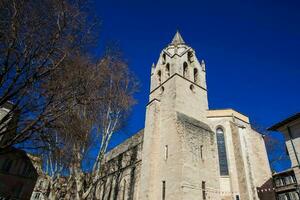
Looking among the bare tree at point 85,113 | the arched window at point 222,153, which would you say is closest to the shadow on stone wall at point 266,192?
the arched window at point 222,153

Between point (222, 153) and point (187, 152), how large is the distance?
14.7 ft

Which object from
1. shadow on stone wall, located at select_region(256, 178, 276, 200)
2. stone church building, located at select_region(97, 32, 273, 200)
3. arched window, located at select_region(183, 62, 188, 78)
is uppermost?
arched window, located at select_region(183, 62, 188, 78)

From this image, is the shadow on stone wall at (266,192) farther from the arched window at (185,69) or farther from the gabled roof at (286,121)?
the arched window at (185,69)

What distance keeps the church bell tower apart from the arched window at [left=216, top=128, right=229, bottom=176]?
112 centimetres

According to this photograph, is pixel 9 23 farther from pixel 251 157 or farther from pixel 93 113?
pixel 251 157

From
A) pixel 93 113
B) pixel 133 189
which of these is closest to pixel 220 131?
pixel 133 189

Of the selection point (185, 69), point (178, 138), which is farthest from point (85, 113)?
point (185, 69)

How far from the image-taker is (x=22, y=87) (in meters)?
6.11

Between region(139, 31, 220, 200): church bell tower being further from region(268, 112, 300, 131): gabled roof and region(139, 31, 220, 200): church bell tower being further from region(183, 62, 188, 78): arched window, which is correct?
region(268, 112, 300, 131): gabled roof

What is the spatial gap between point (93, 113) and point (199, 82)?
12.1 m

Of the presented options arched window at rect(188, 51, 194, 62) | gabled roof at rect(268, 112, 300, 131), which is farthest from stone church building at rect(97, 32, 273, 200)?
gabled roof at rect(268, 112, 300, 131)

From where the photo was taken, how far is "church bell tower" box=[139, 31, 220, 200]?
14039mm

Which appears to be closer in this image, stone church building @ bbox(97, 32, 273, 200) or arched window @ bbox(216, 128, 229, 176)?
stone church building @ bbox(97, 32, 273, 200)

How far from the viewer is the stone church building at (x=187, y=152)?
14.5 m
